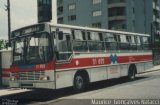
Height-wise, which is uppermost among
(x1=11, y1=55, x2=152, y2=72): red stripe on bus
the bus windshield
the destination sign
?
the destination sign

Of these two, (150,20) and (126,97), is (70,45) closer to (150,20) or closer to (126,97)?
(126,97)

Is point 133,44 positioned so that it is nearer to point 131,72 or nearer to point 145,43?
point 131,72

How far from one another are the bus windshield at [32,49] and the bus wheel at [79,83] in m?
2.15

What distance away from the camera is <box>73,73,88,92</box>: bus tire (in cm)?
1485

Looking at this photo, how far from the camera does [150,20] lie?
3044 inches

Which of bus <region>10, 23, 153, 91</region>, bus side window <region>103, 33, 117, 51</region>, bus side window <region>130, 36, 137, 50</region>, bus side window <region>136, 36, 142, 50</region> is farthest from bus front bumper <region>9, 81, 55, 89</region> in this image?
bus side window <region>136, 36, 142, 50</region>

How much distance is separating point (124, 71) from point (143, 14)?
2279 inches

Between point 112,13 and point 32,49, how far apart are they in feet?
180

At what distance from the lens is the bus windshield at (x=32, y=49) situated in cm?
1345

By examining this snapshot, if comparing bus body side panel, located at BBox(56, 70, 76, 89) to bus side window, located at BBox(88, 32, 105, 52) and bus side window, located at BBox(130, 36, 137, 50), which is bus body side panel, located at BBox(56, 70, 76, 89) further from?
bus side window, located at BBox(130, 36, 137, 50)

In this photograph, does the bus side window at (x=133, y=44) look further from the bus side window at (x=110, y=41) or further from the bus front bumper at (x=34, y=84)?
the bus front bumper at (x=34, y=84)

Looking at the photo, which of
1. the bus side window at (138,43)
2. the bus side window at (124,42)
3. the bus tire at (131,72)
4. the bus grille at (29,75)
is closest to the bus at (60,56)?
the bus grille at (29,75)

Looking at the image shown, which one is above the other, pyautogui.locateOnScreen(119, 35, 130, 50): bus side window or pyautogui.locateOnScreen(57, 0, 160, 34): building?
pyautogui.locateOnScreen(57, 0, 160, 34): building

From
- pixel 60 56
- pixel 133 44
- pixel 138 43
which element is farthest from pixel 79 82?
pixel 138 43
